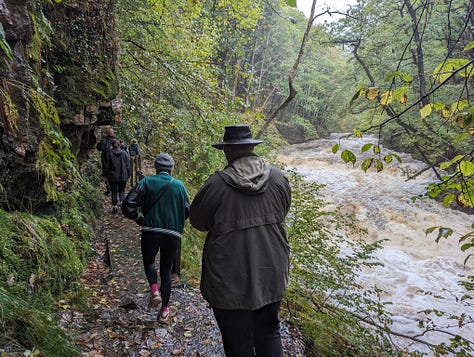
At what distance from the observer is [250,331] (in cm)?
220

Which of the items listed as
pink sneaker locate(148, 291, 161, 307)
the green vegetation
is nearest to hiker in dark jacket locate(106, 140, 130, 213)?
the green vegetation

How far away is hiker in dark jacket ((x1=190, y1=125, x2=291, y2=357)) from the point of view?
81.4 inches

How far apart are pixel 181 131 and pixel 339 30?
13321 mm

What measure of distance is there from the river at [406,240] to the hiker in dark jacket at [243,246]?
9.77 feet

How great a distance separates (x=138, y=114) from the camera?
761cm

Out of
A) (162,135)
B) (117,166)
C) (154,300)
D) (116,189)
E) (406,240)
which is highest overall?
(162,135)

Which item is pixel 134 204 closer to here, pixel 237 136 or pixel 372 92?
pixel 237 136

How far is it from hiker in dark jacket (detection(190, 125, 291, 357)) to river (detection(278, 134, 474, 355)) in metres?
2.98

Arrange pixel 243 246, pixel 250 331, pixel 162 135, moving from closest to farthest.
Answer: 1. pixel 243 246
2. pixel 250 331
3. pixel 162 135

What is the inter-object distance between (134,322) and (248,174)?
270 centimetres

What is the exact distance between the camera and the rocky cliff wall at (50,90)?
3092 mm

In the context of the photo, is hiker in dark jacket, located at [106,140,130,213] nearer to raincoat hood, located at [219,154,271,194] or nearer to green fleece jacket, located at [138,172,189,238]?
green fleece jacket, located at [138,172,189,238]

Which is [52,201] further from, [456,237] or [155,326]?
[456,237]

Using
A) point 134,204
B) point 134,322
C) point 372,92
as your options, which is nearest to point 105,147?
point 134,204
